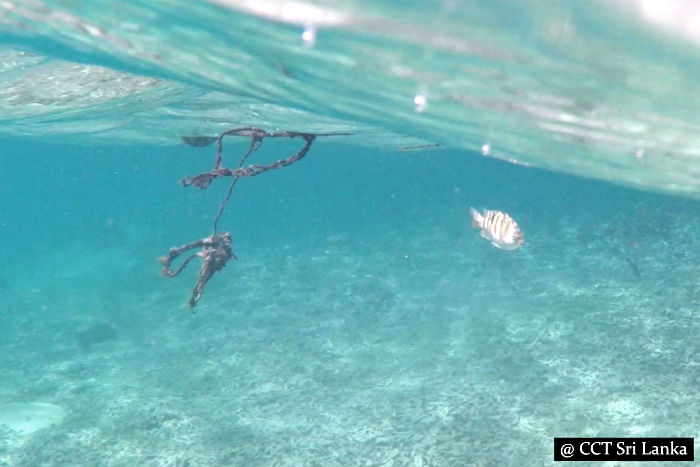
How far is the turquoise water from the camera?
4.96 meters

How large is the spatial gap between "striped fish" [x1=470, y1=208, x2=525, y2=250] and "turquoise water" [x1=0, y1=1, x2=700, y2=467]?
3.51ft

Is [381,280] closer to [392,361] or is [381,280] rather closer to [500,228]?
[392,361]

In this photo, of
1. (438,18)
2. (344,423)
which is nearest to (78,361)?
(344,423)

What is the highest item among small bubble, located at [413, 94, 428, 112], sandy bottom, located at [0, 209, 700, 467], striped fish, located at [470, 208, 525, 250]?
small bubble, located at [413, 94, 428, 112]

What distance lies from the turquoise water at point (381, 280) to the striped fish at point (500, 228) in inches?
42.1

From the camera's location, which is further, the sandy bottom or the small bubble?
the sandy bottom

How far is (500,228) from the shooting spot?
7.54m

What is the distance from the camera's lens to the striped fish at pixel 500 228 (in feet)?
24.4

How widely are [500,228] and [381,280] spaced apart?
39.6 feet

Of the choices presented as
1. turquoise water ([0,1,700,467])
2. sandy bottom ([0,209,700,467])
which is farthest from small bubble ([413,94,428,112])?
sandy bottom ([0,209,700,467])

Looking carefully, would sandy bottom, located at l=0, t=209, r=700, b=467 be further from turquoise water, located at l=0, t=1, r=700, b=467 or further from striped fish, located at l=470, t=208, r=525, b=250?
striped fish, located at l=470, t=208, r=525, b=250

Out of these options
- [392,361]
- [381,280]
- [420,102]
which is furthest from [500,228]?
[381,280]

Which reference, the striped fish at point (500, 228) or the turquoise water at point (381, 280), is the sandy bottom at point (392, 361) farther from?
the striped fish at point (500, 228)

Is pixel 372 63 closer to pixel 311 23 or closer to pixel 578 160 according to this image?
pixel 311 23
